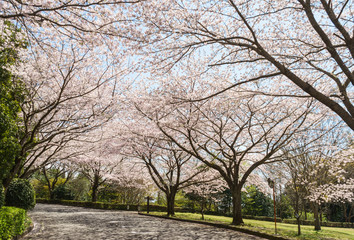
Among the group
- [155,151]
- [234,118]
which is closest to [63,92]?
[155,151]

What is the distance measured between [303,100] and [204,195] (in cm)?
1086

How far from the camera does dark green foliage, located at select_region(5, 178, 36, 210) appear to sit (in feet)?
35.8

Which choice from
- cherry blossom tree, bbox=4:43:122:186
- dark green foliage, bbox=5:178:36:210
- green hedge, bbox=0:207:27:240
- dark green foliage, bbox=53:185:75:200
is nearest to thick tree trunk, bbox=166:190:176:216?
cherry blossom tree, bbox=4:43:122:186

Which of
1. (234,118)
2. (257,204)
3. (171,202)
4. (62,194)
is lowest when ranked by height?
(62,194)

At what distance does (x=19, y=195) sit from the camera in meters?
11.0

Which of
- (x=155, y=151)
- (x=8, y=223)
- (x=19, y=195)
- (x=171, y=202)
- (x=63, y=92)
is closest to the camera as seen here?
(x=8, y=223)

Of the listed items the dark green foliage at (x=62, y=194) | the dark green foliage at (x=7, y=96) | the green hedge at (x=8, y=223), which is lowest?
the dark green foliage at (x=62, y=194)

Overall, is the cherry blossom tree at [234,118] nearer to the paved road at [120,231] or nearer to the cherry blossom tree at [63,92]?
the cherry blossom tree at [63,92]

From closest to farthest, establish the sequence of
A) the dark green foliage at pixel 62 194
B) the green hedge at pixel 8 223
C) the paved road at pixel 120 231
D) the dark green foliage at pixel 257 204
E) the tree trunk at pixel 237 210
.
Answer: the green hedge at pixel 8 223
the paved road at pixel 120 231
the tree trunk at pixel 237 210
the dark green foliage at pixel 257 204
the dark green foliage at pixel 62 194

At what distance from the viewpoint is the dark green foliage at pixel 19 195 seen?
1091cm

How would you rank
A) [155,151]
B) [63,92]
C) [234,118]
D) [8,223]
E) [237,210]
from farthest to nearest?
1. [155,151]
2. [234,118]
3. [237,210]
4. [63,92]
5. [8,223]

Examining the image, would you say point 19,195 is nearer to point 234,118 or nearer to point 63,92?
point 63,92

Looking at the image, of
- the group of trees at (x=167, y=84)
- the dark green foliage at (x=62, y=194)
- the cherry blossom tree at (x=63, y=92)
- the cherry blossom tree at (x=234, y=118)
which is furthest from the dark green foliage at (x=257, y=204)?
the dark green foliage at (x=62, y=194)

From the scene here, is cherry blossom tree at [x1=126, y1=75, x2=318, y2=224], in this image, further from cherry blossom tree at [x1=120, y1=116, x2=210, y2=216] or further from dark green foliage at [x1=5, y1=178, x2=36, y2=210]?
dark green foliage at [x1=5, y1=178, x2=36, y2=210]
